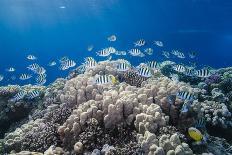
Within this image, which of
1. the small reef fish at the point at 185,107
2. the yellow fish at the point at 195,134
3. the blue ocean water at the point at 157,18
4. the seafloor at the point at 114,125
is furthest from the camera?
the blue ocean water at the point at 157,18

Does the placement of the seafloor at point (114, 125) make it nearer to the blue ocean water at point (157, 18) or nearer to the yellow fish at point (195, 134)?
the yellow fish at point (195, 134)

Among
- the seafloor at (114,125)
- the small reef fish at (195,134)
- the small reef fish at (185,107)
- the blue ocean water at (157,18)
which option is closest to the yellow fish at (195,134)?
the small reef fish at (195,134)

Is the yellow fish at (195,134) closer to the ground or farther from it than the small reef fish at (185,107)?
closer to the ground

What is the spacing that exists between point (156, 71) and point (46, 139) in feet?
15.6

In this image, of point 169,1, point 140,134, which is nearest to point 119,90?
point 140,134

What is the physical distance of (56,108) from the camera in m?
8.63

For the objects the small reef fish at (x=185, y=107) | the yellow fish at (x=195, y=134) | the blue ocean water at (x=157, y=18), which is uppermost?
the blue ocean water at (x=157, y=18)

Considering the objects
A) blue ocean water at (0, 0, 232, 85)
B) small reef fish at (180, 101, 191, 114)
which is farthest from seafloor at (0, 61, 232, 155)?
blue ocean water at (0, 0, 232, 85)

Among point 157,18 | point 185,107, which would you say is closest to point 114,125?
point 185,107

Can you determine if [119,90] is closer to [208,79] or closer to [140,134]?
[140,134]

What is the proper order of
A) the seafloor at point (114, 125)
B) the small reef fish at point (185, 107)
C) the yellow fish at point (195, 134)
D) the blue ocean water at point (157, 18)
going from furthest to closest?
the blue ocean water at point (157, 18) < the small reef fish at point (185, 107) < the yellow fish at point (195, 134) < the seafloor at point (114, 125)

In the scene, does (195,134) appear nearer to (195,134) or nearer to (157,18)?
(195,134)

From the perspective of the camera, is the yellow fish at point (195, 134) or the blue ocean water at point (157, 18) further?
the blue ocean water at point (157, 18)

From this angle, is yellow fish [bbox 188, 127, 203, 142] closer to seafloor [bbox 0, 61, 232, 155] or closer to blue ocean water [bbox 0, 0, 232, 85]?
seafloor [bbox 0, 61, 232, 155]
